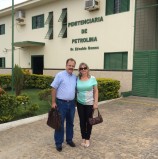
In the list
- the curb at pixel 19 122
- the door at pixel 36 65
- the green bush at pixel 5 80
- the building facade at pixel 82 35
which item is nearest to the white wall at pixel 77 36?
the building facade at pixel 82 35

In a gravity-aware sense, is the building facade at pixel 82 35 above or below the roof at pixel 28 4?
below

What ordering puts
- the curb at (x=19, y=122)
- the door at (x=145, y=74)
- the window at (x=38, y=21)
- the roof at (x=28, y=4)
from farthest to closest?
the window at (x=38, y=21) < the roof at (x=28, y=4) < the door at (x=145, y=74) < the curb at (x=19, y=122)

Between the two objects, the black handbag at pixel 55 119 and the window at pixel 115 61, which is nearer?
the black handbag at pixel 55 119

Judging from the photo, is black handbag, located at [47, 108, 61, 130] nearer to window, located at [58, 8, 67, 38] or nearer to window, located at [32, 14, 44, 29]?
window, located at [58, 8, 67, 38]

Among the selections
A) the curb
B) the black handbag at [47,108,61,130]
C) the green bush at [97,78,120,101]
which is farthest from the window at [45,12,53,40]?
the black handbag at [47,108,61,130]

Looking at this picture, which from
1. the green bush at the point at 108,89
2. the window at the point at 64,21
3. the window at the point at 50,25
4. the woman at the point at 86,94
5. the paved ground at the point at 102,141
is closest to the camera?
the paved ground at the point at 102,141

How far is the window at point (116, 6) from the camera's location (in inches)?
511

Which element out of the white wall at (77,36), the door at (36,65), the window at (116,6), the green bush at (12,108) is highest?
the window at (116,6)

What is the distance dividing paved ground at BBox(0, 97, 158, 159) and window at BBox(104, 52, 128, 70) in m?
4.73

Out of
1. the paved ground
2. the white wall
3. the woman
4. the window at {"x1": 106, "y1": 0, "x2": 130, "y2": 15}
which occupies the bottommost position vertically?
the paved ground

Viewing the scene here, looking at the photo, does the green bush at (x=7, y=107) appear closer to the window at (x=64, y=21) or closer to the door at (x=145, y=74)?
the door at (x=145, y=74)

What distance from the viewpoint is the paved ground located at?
517 centimetres

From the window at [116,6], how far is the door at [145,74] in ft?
8.06

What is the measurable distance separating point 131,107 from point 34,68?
434 inches
